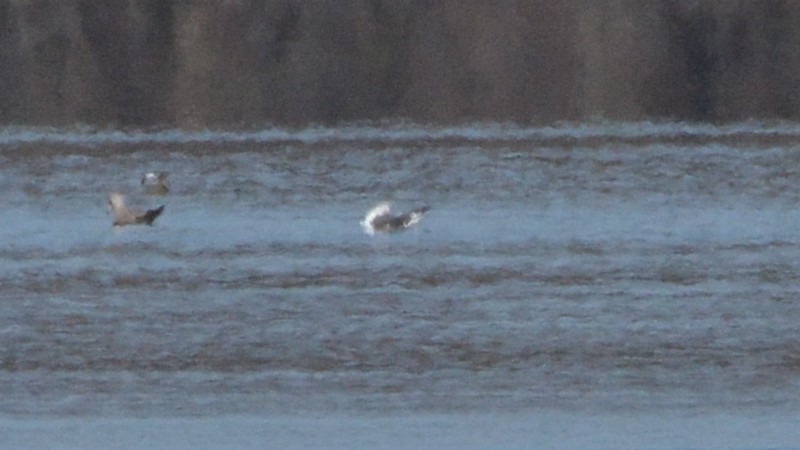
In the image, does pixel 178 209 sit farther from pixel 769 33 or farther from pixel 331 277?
pixel 769 33

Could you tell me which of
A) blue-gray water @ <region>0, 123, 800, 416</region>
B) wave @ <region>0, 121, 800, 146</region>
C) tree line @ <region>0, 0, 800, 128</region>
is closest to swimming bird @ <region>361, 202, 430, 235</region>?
blue-gray water @ <region>0, 123, 800, 416</region>

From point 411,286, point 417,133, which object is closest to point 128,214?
point 411,286

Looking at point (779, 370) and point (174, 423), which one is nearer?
point (174, 423)

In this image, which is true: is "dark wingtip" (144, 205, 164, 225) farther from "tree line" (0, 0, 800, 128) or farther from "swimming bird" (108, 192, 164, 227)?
"tree line" (0, 0, 800, 128)

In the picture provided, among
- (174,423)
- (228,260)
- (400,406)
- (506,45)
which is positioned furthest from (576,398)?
(506,45)

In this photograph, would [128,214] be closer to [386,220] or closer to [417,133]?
[386,220]

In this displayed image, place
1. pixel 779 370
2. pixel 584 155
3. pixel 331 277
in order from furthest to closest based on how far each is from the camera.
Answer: pixel 584 155 < pixel 331 277 < pixel 779 370

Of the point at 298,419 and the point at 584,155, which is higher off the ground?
the point at 584,155
